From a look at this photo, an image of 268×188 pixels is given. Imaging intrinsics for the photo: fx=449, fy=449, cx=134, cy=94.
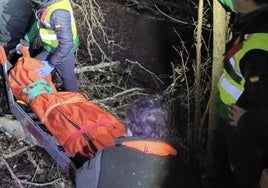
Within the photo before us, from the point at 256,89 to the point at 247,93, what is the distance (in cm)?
13

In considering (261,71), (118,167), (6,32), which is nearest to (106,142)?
(118,167)

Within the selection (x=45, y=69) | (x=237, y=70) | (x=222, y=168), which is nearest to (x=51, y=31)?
(x=45, y=69)

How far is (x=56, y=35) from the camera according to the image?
3.54m

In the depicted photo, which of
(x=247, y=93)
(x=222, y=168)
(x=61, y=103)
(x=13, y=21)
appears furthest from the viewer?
(x=13, y=21)

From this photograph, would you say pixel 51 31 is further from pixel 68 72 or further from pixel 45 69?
pixel 68 72

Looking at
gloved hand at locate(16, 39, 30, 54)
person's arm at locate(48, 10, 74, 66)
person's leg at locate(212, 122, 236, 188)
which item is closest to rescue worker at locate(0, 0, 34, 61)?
gloved hand at locate(16, 39, 30, 54)

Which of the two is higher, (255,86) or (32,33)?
(255,86)

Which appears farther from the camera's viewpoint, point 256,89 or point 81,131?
point 81,131

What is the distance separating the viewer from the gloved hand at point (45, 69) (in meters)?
3.60

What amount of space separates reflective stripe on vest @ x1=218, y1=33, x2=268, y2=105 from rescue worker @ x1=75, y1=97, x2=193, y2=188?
0.33 meters

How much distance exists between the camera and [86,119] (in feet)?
9.92

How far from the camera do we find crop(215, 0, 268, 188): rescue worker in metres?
1.92

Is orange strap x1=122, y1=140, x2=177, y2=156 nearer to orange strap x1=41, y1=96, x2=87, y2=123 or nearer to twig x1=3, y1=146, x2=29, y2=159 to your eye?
orange strap x1=41, y1=96, x2=87, y2=123

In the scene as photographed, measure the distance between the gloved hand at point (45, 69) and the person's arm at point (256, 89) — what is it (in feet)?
6.52
